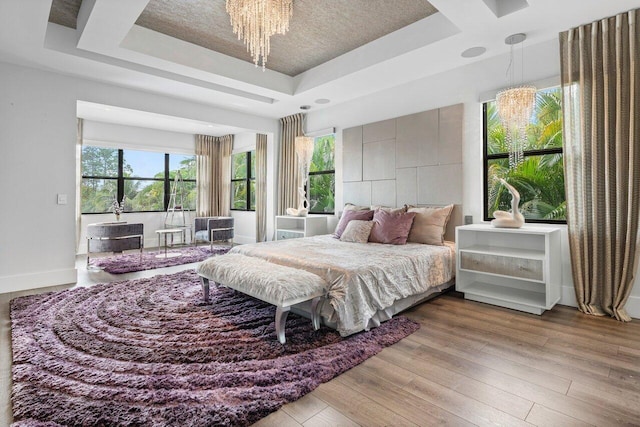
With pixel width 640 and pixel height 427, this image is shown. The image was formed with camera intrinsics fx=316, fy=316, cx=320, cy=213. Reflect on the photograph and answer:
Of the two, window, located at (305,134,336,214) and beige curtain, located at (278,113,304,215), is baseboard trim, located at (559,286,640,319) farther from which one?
beige curtain, located at (278,113,304,215)

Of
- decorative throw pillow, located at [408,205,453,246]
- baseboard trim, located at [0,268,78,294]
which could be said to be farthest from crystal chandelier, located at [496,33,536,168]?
baseboard trim, located at [0,268,78,294]

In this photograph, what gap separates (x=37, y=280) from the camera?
3.75 metres

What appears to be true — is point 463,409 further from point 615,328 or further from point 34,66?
point 34,66

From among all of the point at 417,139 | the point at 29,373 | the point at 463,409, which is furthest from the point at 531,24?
the point at 29,373

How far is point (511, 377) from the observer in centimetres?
185

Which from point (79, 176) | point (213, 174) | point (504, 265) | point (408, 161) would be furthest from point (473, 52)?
point (79, 176)

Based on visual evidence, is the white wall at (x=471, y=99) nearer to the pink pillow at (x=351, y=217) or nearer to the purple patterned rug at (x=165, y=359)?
the pink pillow at (x=351, y=217)

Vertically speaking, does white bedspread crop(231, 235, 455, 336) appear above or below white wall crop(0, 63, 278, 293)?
below

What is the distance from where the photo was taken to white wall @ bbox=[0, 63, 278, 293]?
11.8 feet

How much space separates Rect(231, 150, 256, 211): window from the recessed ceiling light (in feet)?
16.5

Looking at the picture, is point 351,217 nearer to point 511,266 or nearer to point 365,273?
point 365,273

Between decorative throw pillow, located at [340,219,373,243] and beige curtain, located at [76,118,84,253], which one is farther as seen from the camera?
beige curtain, located at [76,118,84,253]

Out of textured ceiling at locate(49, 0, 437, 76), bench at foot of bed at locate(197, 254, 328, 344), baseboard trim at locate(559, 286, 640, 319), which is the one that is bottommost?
baseboard trim at locate(559, 286, 640, 319)

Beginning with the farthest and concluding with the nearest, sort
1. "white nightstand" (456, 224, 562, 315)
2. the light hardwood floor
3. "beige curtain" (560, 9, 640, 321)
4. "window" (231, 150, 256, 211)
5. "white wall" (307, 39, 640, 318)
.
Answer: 1. "window" (231, 150, 256, 211)
2. "white wall" (307, 39, 640, 318)
3. "white nightstand" (456, 224, 562, 315)
4. "beige curtain" (560, 9, 640, 321)
5. the light hardwood floor
